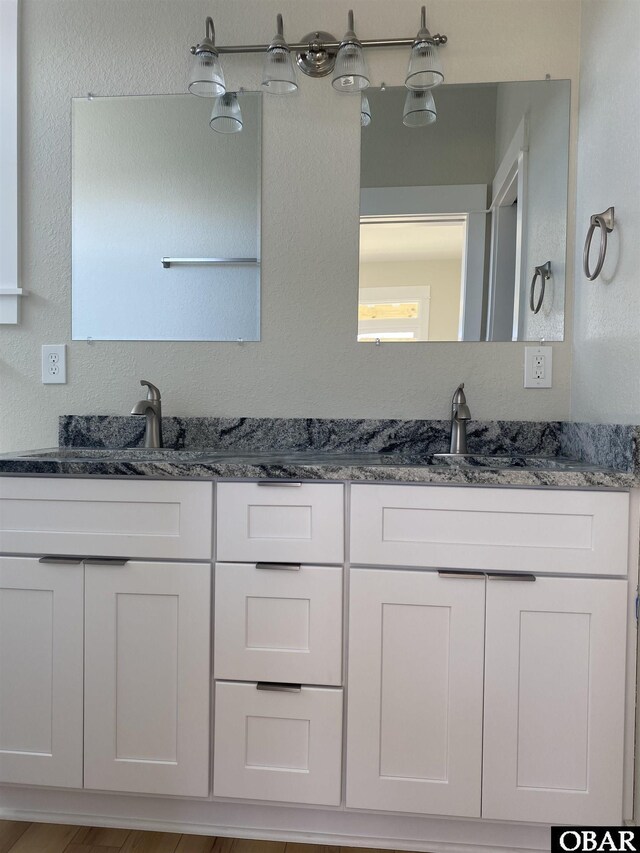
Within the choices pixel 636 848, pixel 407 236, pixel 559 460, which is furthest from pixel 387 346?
pixel 636 848

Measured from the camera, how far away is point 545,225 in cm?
182

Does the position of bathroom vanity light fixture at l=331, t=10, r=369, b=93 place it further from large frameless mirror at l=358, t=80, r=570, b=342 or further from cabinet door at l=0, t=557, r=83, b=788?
cabinet door at l=0, t=557, r=83, b=788

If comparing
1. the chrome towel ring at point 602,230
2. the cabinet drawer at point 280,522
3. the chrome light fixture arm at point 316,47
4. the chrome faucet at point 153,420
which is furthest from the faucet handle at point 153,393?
→ the chrome towel ring at point 602,230

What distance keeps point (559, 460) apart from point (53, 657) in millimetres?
1372

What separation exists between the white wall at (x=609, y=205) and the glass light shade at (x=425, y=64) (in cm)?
42

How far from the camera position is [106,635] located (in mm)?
1425

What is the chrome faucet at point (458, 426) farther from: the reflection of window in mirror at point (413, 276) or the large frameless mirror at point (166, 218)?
the large frameless mirror at point (166, 218)

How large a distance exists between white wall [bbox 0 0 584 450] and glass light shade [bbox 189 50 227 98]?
0.46 feet

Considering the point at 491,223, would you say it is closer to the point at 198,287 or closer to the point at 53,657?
the point at 198,287

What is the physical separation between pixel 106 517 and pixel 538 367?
128 cm

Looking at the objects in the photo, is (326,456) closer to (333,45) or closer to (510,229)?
(510,229)

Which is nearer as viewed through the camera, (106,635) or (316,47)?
(106,635)

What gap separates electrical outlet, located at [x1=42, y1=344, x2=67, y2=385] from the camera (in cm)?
196

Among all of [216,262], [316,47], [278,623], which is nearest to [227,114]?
[316,47]
